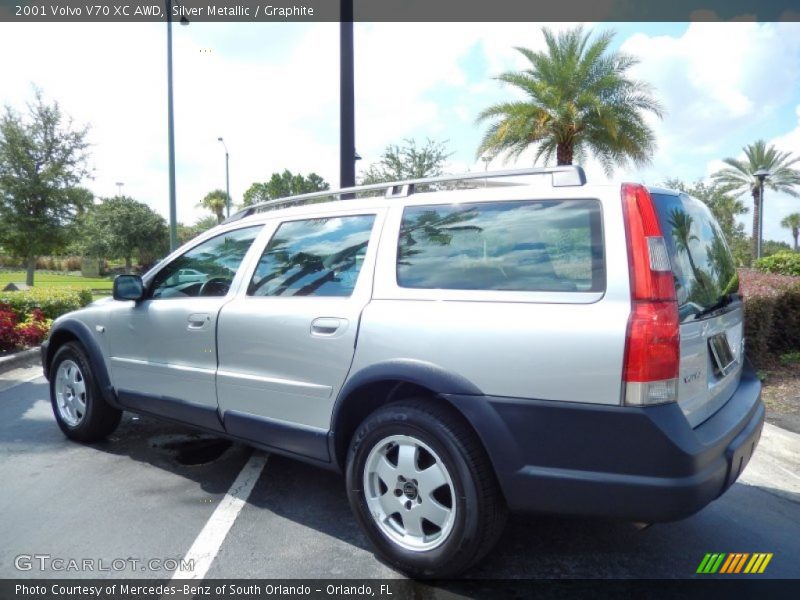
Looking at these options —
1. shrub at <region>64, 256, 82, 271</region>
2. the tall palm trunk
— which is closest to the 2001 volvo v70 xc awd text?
the tall palm trunk

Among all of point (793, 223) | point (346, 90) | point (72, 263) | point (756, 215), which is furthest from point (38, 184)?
point (793, 223)

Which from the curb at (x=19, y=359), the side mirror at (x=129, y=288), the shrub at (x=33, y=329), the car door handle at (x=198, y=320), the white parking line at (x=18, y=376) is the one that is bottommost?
the white parking line at (x=18, y=376)

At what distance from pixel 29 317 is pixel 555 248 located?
34.2 ft

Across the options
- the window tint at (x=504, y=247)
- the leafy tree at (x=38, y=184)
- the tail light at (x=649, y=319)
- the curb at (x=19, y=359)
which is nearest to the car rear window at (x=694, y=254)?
the tail light at (x=649, y=319)

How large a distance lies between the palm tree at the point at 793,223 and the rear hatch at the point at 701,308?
80609 mm

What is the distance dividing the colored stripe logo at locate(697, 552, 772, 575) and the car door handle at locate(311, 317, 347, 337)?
2205 mm

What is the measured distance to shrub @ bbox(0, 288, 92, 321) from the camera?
33.4 ft

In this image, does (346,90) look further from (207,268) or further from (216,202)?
(216,202)

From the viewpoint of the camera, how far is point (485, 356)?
97.0 inches

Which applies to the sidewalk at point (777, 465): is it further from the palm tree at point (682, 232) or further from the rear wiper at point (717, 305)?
the palm tree at point (682, 232)

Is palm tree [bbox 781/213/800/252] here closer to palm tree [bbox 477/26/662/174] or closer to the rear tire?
palm tree [bbox 477/26/662/174]

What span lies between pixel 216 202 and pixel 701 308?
248ft

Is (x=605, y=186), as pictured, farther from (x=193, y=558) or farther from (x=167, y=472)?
(x=167, y=472)

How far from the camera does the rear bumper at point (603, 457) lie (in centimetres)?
221
